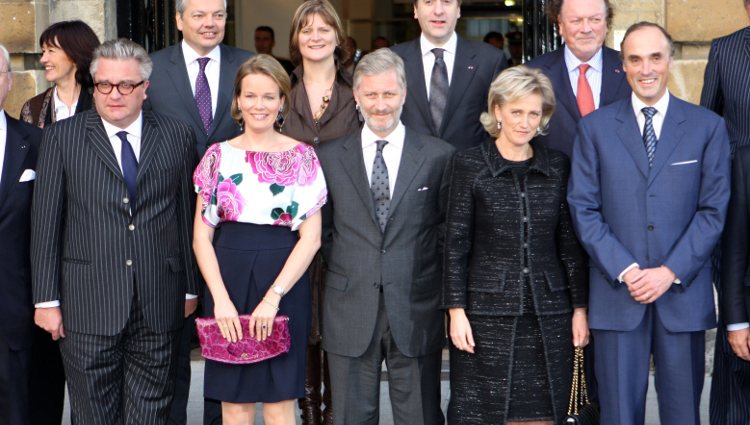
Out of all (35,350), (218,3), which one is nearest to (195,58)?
(218,3)

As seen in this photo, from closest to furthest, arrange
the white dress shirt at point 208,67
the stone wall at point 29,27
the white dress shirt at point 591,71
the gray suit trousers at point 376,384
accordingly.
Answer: the gray suit trousers at point 376,384 < the white dress shirt at point 591,71 < the white dress shirt at point 208,67 < the stone wall at point 29,27

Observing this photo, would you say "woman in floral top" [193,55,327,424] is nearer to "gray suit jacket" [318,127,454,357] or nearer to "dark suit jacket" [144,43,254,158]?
"gray suit jacket" [318,127,454,357]

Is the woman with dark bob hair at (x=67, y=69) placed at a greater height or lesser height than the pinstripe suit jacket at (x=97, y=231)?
greater

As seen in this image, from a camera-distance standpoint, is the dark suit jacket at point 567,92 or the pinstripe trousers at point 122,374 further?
the dark suit jacket at point 567,92

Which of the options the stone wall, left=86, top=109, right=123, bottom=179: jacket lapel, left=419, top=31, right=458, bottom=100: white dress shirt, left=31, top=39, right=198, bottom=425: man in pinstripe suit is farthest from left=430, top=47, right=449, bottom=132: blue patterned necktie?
the stone wall

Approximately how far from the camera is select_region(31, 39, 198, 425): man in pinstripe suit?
4.77 m

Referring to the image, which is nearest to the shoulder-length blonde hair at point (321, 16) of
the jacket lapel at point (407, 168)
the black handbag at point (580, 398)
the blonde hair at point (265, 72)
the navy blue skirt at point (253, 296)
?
the blonde hair at point (265, 72)

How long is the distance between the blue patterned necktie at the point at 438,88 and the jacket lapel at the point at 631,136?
97 centimetres

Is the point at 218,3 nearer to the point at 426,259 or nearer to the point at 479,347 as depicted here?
the point at 426,259

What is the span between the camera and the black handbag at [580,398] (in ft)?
15.8

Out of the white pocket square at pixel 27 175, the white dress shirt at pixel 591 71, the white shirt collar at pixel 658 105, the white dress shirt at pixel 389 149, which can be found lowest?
the white pocket square at pixel 27 175

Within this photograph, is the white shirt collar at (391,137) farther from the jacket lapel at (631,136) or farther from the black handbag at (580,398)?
the black handbag at (580,398)

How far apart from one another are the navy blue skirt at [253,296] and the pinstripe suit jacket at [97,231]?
0.25 metres

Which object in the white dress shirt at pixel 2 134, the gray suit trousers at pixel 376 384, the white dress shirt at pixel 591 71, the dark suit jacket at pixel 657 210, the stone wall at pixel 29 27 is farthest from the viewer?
the stone wall at pixel 29 27
